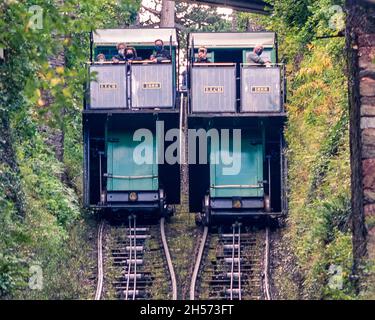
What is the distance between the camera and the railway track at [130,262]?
21.2 metres

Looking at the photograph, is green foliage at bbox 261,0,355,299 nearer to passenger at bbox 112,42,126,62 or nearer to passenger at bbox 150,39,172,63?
passenger at bbox 150,39,172,63

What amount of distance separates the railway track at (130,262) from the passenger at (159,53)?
314 cm

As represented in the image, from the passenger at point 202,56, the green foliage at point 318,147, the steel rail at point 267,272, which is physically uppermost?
the passenger at point 202,56

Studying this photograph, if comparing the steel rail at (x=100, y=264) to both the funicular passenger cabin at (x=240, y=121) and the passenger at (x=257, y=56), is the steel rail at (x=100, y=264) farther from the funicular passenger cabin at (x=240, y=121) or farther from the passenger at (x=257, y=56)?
the passenger at (x=257, y=56)

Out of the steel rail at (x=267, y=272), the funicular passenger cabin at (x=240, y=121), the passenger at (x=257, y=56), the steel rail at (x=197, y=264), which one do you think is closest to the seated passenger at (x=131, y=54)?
the funicular passenger cabin at (x=240, y=121)

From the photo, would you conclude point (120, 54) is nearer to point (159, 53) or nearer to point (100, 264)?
point (159, 53)

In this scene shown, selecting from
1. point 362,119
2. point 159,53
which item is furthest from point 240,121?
point 362,119

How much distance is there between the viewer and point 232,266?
22391 mm

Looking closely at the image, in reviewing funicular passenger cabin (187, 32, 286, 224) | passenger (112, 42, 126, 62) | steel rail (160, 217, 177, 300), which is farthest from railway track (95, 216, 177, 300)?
passenger (112, 42, 126, 62)

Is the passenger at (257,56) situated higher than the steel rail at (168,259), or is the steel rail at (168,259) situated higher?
the passenger at (257,56)

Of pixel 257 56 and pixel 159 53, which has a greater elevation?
pixel 159 53

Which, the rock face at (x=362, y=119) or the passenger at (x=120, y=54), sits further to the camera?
the passenger at (x=120, y=54)

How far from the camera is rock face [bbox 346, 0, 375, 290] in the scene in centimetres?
1550

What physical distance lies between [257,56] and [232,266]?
487 cm
